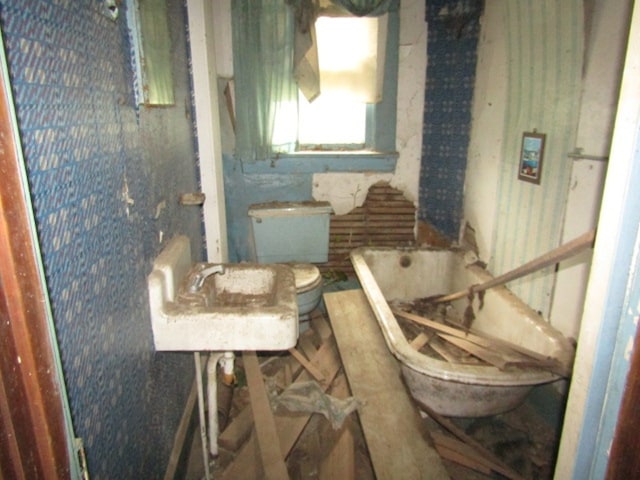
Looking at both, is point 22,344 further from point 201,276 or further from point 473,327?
point 473,327

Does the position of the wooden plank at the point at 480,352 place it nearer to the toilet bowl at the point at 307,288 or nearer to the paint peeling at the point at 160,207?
the toilet bowl at the point at 307,288

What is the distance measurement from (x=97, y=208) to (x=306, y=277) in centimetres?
206

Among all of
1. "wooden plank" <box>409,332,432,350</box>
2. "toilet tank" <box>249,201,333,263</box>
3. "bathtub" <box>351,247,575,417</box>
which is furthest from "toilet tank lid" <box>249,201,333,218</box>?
"wooden plank" <box>409,332,432,350</box>

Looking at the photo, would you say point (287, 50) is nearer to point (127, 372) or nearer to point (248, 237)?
point (248, 237)

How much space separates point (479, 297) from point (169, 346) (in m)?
2.17

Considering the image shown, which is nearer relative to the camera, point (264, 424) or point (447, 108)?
point (264, 424)

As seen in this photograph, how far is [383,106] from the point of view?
142 inches

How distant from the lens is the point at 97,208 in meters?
1.25

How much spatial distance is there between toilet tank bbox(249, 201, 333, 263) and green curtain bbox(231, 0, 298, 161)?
1.67 feet

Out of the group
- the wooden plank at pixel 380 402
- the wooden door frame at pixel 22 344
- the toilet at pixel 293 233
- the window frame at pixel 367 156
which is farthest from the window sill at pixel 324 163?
the wooden door frame at pixel 22 344

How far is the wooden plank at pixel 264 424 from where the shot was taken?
85.7 inches

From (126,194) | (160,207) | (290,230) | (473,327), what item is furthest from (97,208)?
(473,327)

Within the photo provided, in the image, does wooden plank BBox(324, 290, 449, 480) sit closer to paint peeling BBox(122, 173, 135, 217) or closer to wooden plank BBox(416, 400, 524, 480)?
wooden plank BBox(416, 400, 524, 480)

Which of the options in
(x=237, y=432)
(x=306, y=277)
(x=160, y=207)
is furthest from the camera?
(x=306, y=277)
